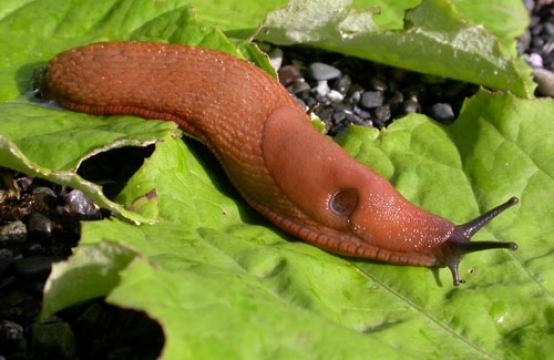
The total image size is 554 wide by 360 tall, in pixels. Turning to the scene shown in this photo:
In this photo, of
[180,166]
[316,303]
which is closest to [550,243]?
[316,303]

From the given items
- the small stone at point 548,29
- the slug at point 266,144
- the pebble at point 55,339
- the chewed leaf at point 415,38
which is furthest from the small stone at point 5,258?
the small stone at point 548,29

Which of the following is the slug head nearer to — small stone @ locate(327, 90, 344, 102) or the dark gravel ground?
the dark gravel ground

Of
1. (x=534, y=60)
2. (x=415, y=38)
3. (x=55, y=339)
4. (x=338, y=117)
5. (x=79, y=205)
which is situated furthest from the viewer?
(x=534, y=60)

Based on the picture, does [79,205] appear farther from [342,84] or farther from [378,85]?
[378,85]

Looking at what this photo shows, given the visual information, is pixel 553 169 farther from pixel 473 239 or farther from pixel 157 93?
pixel 157 93

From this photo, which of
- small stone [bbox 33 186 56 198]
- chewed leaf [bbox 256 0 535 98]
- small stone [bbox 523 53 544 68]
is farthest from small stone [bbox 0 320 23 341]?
small stone [bbox 523 53 544 68]

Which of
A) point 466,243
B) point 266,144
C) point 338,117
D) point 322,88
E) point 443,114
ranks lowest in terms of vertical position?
point 443,114

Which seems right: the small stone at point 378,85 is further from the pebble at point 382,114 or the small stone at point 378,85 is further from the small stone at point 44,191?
the small stone at point 44,191

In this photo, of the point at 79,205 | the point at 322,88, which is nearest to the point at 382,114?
the point at 322,88
